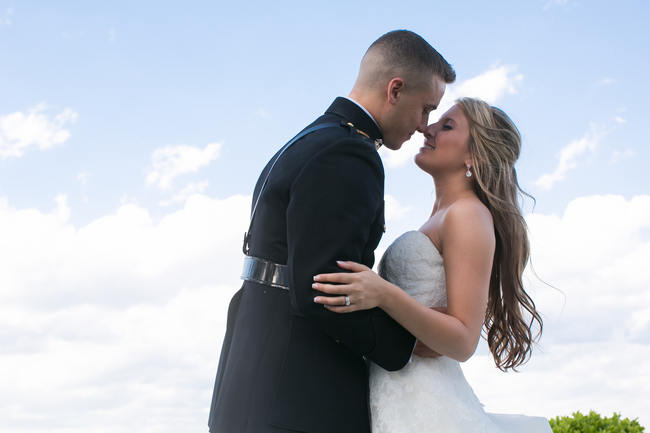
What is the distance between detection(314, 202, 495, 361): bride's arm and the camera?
10.8ft

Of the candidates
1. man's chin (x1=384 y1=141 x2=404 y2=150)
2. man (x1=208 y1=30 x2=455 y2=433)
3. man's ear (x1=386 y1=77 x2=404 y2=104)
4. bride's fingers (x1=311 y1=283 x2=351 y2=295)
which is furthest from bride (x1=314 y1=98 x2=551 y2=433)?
man's ear (x1=386 y1=77 x2=404 y2=104)

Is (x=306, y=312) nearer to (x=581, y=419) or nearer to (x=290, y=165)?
(x=290, y=165)

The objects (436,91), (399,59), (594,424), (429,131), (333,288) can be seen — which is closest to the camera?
(333,288)

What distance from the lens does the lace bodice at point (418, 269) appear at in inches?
164

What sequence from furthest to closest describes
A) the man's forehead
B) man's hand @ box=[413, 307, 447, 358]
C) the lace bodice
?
1. the man's forehead
2. the lace bodice
3. man's hand @ box=[413, 307, 447, 358]

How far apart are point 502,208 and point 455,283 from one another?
0.84 metres

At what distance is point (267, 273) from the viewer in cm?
367

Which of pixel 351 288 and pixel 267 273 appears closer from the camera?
pixel 351 288

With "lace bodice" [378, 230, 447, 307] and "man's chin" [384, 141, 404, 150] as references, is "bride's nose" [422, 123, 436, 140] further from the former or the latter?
"lace bodice" [378, 230, 447, 307]

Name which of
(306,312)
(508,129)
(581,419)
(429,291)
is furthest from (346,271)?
(581,419)

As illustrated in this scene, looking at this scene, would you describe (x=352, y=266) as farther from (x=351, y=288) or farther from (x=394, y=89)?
(x=394, y=89)

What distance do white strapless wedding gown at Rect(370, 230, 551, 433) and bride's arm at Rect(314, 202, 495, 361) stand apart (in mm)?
150

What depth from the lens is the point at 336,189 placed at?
3.38 m

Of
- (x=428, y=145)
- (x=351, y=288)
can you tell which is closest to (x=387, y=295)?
(x=351, y=288)
